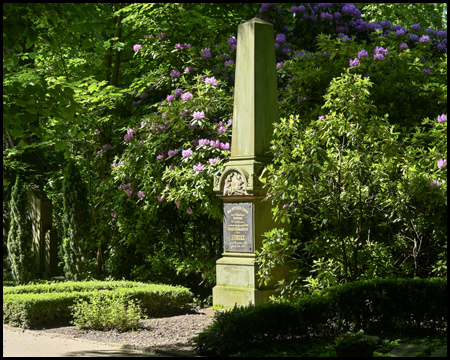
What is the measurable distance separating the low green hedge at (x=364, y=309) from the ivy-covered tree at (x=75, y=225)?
7.35 m

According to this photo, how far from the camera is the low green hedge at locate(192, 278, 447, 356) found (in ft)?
25.6

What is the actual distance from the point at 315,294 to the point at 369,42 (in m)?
7.44

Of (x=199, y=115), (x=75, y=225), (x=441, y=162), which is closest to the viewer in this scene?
(x=441, y=162)

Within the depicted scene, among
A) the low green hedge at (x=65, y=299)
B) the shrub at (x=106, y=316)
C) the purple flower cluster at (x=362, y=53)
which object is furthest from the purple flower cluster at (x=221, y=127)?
the shrub at (x=106, y=316)

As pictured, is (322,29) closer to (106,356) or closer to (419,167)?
(419,167)

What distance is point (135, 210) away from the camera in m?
13.9

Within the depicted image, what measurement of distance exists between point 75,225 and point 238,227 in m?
5.56

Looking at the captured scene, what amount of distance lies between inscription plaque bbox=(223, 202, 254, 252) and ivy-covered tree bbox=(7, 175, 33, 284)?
6.30 m

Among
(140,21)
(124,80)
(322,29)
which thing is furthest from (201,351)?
(124,80)

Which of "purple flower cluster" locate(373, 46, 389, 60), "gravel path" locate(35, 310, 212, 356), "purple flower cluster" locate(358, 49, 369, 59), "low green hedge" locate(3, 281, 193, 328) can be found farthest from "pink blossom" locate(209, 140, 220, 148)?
"purple flower cluster" locate(373, 46, 389, 60)

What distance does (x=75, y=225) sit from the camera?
48.3 feet

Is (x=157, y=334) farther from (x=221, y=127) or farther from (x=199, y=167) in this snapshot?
(x=221, y=127)

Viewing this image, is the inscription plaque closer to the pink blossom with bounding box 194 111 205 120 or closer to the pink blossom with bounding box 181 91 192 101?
the pink blossom with bounding box 194 111 205 120

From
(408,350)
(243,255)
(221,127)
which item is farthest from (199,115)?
(408,350)
